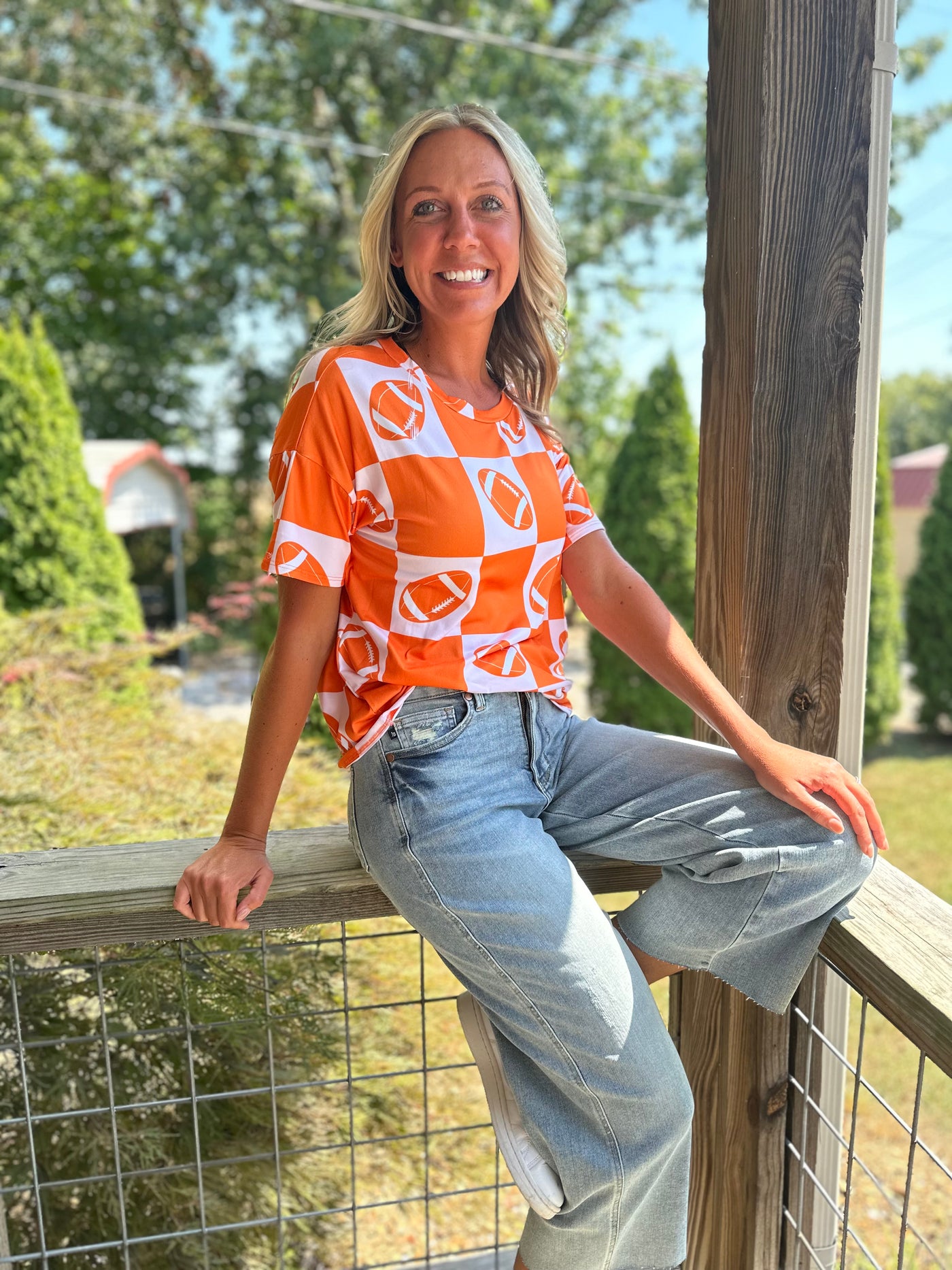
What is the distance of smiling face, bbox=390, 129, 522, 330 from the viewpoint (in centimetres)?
126

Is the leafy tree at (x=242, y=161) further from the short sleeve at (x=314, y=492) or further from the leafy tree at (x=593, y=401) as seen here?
the short sleeve at (x=314, y=492)

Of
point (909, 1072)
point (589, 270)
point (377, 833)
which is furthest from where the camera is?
point (589, 270)

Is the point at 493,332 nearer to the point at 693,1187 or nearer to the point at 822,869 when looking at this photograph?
the point at 822,869

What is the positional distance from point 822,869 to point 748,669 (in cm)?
30

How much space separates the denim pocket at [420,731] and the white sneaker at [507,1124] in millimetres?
291

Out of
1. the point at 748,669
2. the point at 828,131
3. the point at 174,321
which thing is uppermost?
the point at 174,321

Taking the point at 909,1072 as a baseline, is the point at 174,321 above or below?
above

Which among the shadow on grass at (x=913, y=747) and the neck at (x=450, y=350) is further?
the shadow on grass at (x=913, y=747)

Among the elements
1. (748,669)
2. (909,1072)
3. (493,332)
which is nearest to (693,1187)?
(748,669)

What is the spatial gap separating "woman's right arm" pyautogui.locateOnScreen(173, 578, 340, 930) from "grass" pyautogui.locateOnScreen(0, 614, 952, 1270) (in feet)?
1.94

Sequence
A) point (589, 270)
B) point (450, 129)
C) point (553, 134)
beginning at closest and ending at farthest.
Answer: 1. point (450, 129)
2. point (553, 134)
3. point (589, 270)

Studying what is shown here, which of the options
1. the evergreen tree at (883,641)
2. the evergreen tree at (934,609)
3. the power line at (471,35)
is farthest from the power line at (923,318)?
the evergreen tree at (883,641)

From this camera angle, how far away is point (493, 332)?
1.44 meters

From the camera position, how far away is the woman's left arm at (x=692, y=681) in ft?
3.81
